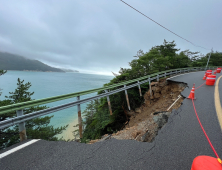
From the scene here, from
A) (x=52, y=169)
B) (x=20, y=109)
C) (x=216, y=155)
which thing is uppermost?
(x=20, y=109)

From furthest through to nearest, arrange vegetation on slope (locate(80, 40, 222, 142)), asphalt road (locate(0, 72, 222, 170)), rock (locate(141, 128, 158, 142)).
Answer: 1. vegetation on slope (locate(80, 40, 222, 142))
2. rock (locate(141, 128, 158, 142))
3. asphalt road (locate(0, 72, 222, 170))

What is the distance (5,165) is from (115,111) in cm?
793

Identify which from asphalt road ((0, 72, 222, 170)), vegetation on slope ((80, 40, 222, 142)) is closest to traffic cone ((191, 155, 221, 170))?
asphalt road ((0, 72, 222, 170))

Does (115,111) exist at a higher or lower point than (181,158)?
lower

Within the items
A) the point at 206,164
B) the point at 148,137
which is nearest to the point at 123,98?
the point at 148,137

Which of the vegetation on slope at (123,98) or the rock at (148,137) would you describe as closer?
the rock at (148,137)

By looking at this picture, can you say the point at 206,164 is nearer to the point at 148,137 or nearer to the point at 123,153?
the point at 123,153

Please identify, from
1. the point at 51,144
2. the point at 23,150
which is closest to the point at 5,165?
the point at 23,150

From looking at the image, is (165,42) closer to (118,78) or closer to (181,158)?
(118,78)

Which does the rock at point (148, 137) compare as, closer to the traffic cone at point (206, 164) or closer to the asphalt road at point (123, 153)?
the asphalt road at point (123, 153)

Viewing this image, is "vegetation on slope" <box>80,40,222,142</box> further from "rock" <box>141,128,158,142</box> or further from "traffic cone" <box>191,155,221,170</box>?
"traffic cone" <box>191,155,221,170</box>

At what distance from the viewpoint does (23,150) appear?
2420 millimetres

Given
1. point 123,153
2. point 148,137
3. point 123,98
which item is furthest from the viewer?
point 123,98

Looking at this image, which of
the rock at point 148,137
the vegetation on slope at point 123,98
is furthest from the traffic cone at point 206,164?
the vegetation on slope at point 123,98
